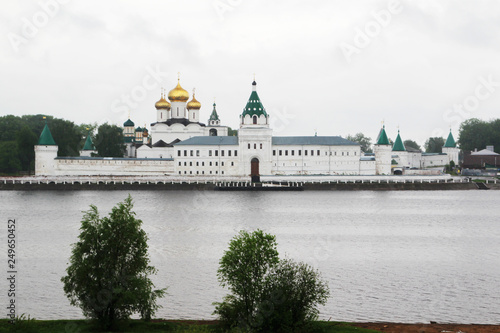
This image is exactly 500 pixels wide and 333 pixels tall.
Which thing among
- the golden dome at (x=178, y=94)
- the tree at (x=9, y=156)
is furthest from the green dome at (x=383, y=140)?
the tree at (x=9, y=156)

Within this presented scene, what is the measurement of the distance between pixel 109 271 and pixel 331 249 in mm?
11341

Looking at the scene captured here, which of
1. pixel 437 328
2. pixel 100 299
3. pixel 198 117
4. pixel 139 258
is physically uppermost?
pixel 198 117

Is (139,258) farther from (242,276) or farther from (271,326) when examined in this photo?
(271,326)

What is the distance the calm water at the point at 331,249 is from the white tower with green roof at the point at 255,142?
14.9m

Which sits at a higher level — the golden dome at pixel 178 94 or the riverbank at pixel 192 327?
the golden dome at pixel 178 94

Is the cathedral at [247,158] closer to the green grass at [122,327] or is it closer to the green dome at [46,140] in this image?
the green dome at [46,140]

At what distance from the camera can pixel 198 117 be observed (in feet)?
214

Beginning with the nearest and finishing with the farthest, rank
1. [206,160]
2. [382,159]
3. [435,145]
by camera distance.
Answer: [206,160], [382,159], [435,145]

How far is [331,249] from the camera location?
Result: 21.4 meters

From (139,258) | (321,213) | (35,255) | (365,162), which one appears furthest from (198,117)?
(139,258)

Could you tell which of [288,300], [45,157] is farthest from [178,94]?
[288,300]

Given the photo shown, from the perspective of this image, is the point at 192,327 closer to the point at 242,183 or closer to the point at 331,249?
the point at 331,249

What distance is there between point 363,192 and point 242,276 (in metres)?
39.6

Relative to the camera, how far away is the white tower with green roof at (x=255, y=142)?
55312 mm
